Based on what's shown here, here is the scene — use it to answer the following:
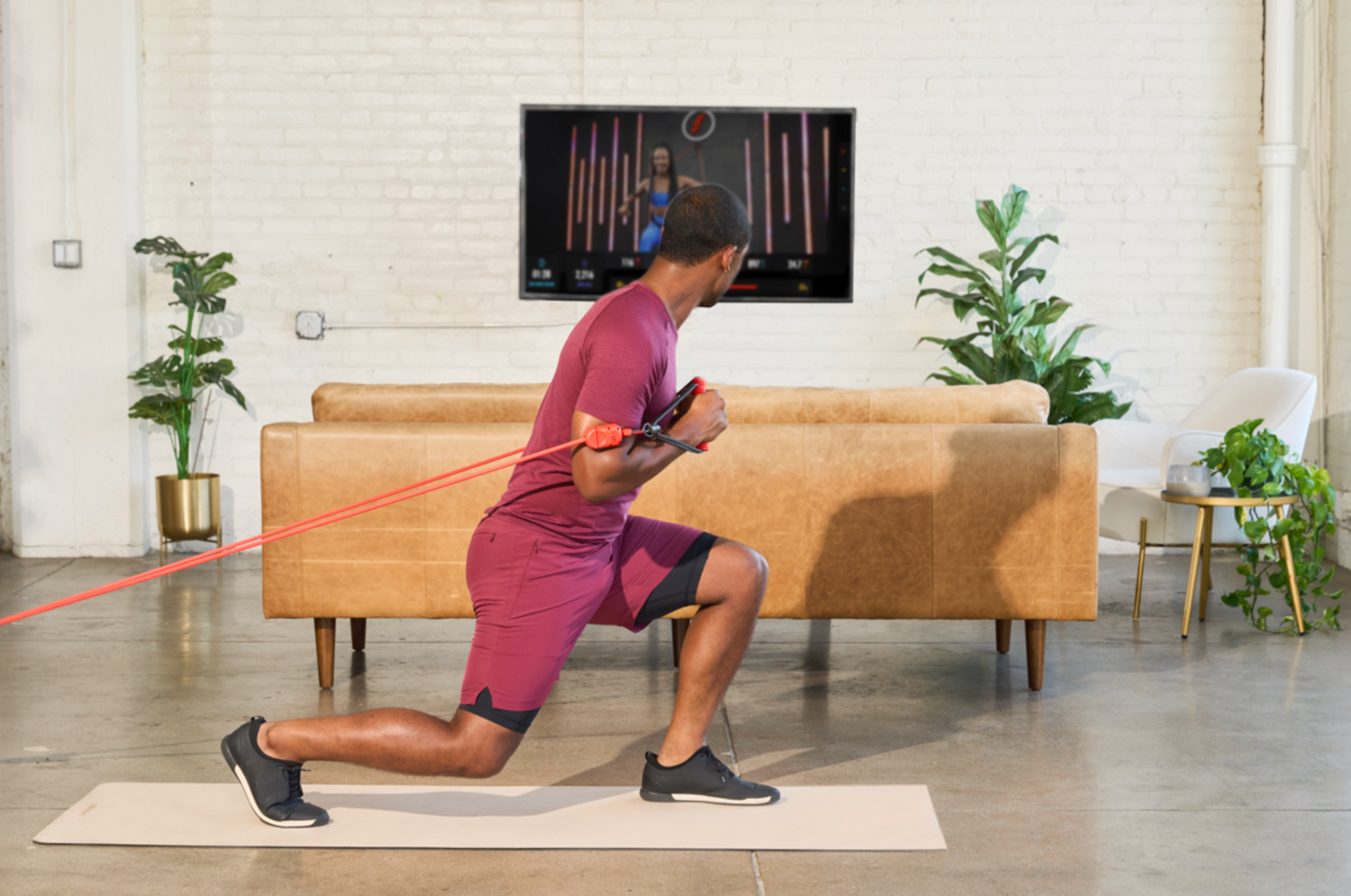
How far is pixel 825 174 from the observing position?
600 cm

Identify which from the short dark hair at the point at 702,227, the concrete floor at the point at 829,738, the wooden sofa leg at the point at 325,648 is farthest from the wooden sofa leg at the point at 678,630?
the short dark hair at the point at 702,227

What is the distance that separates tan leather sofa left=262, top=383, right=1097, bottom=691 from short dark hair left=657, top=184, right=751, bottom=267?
1.04 m

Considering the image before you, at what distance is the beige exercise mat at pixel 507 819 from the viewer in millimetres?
2250

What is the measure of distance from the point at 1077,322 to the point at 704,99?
2.02 meters

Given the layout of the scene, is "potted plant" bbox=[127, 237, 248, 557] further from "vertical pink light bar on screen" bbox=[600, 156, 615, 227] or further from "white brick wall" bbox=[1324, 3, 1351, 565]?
"white brick wall" bbox=[1324, 3, 1351, 565]

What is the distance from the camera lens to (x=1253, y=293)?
598 cm

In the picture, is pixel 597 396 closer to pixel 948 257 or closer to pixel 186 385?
pixel 948 257

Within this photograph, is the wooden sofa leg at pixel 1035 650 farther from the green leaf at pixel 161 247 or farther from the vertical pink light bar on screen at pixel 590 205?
the green leaf at pixel 161 247

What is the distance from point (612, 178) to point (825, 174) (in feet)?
3.23

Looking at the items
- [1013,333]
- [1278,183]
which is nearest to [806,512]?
[1013,333]

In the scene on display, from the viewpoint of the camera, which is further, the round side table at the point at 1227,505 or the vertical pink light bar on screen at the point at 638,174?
the vertical pink light bar on screen at the point at 638,174

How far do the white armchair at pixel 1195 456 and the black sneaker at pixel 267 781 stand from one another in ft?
9.62

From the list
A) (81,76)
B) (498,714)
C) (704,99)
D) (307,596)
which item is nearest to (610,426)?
(498,714)

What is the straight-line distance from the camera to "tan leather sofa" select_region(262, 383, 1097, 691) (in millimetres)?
3219
